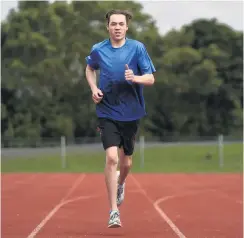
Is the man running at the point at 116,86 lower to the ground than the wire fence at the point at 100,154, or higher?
higher

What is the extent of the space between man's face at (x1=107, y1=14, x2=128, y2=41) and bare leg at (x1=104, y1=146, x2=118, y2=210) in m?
1.10

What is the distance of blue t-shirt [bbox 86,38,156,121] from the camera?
6285 mm

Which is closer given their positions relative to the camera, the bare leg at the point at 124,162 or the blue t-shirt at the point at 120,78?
the blue t-shirt at the point at 120,78

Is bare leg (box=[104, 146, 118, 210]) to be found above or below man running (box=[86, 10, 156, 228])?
below

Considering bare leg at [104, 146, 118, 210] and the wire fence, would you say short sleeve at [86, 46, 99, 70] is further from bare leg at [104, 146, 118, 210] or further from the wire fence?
the wire fence

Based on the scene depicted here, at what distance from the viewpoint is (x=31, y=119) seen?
4775 centimetres

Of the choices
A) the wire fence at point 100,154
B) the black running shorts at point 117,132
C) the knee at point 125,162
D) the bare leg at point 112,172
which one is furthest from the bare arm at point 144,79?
the wire fence at point 100,154

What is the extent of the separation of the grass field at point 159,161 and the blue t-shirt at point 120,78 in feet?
58.8

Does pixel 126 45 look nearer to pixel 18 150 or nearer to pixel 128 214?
pixel 128 214

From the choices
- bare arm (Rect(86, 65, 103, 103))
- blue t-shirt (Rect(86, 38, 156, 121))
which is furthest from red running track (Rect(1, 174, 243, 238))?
bare arm (Rect(86, 65, 103, 103))

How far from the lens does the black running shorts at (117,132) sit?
640 cm

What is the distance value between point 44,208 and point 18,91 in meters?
40.0

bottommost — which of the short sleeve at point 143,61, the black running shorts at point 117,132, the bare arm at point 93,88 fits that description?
the black running shorts at point 117,132

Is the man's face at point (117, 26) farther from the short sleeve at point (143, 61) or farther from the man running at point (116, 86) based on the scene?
the short sleeve at point (143, 61)
